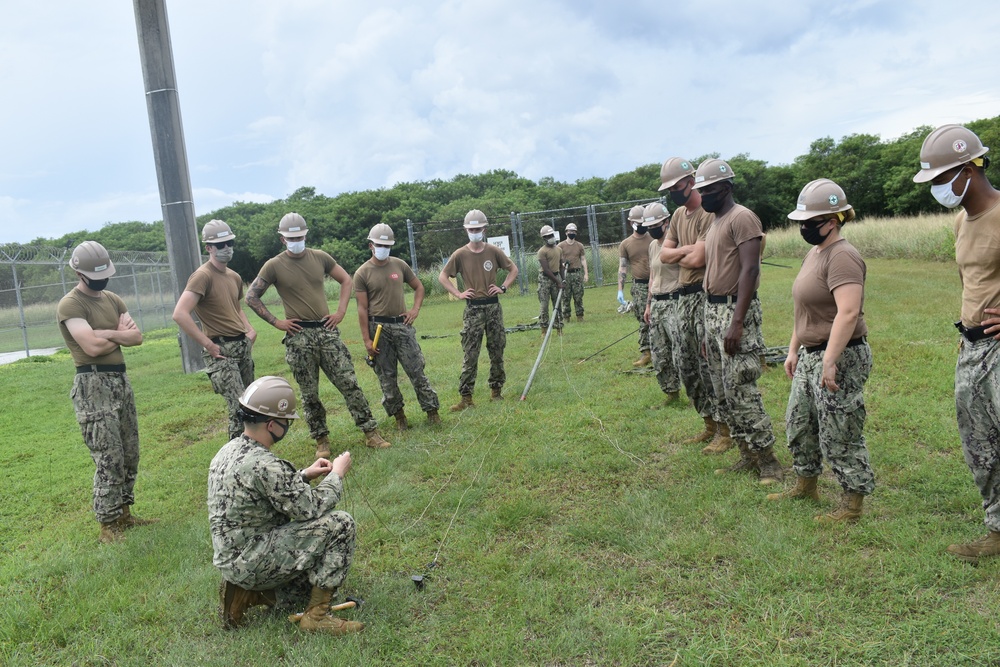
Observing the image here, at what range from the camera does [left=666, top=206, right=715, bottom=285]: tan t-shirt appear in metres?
6.02

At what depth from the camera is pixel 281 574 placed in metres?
3.79

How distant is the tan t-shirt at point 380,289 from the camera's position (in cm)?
775

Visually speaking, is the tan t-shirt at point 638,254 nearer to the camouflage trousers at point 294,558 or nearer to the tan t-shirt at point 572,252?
the tan t-shirt at point 572,252

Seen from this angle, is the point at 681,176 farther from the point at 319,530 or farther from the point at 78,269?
the point at 78,269

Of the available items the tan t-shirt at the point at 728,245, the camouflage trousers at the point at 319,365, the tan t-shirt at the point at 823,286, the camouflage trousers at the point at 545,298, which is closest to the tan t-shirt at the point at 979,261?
the tan t-shirt at the point at 823,286

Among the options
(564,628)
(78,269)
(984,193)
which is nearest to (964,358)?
(984,193)

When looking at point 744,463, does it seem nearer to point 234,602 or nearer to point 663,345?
point 663,345

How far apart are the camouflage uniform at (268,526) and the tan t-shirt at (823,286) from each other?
3087 mm

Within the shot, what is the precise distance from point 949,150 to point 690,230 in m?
2.57

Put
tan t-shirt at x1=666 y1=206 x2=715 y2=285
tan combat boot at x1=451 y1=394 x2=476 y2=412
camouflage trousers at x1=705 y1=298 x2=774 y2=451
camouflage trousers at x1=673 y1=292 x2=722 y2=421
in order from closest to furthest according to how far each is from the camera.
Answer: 1. camouflage trousers at x1=705 y1=298 x2=774 y2=451
2. tan t-shirt at x1=666 y1=206 x2=715 y2=285
3. camouflage trousers at x1=673 y1=292 x2=722 y2=421
4. tan combat boot at x1=451 y1=394 x2=476 y2=412

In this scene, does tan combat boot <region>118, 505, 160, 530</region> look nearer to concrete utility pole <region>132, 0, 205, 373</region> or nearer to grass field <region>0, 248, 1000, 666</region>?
grass field <region>0, 248, 1000, 666</region>

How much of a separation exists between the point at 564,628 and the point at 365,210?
164 feet

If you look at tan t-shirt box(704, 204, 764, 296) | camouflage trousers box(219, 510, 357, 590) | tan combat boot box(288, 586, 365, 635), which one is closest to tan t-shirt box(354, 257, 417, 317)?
tan t-shirt box(704, 204, 764, 296)

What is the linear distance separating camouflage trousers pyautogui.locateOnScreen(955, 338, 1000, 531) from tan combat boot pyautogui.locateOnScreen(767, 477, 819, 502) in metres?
1.04
